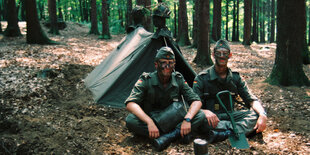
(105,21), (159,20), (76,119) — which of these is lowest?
(76,119)

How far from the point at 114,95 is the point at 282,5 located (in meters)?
4.44

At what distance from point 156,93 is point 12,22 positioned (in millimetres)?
11715

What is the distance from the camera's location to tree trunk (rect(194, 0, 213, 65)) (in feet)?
27.9

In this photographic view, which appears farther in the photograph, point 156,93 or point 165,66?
point 156,93

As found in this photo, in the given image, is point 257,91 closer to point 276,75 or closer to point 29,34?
point 276,75

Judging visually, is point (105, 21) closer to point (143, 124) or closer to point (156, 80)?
point (156, 80)

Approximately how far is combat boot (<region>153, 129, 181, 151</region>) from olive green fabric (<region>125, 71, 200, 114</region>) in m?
0.47

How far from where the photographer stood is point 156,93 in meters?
3.49

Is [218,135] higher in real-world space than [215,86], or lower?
lower

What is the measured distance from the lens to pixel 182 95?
370 centimetres

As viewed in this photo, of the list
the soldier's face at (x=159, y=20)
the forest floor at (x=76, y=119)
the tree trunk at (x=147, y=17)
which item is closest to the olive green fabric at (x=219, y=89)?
the forest floor at (x=76, y=119)

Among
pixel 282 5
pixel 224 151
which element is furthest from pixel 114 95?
pixel 282 5

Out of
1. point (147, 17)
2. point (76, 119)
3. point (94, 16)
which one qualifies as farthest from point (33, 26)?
point (94, 16)

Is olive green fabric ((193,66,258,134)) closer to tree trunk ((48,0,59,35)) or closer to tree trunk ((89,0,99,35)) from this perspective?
tree trunk ((48,0,59,35))
